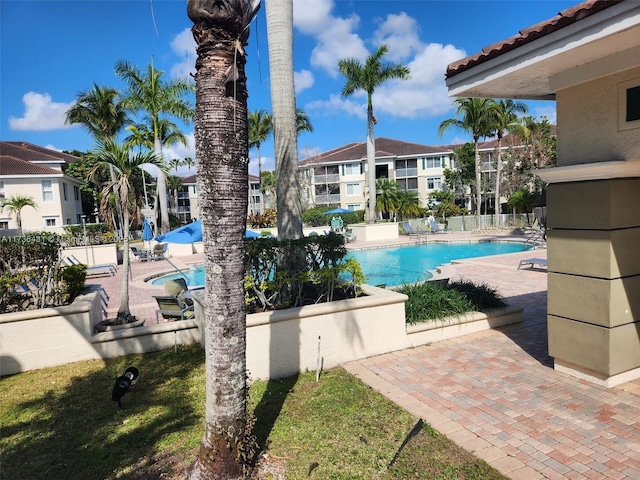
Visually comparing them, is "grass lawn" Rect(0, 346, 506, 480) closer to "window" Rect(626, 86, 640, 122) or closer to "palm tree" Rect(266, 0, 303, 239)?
"palm tree" Rect(266, 0, 303, 239)

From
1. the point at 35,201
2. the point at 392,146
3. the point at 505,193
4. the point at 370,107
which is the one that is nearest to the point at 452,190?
the point at 505,193

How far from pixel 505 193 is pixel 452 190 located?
841 cm

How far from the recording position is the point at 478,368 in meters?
6.09

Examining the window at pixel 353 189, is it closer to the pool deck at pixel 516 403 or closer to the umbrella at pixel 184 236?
the umbrella at pixel 184 236

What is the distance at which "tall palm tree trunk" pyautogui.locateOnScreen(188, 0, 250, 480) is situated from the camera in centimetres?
326

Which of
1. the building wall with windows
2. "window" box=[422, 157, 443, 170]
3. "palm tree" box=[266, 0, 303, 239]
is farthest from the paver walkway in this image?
"window" box=[422, 157, 443, 170]

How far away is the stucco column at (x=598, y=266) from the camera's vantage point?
505 centimetres

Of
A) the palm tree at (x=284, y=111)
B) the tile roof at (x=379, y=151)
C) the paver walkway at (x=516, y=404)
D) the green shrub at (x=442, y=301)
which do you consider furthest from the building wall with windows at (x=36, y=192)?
the paver walkway at (x=516, y=404)

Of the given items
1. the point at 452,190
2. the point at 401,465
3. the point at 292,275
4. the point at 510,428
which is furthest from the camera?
the point at 452,190

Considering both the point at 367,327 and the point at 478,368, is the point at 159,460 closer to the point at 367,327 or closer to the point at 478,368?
the point at 367,327

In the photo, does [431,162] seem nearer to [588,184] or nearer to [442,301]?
[442,301]

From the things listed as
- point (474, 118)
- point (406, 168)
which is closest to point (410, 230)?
point (474, 118)

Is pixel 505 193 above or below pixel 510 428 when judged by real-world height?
above

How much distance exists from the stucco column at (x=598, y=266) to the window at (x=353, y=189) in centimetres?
5071
